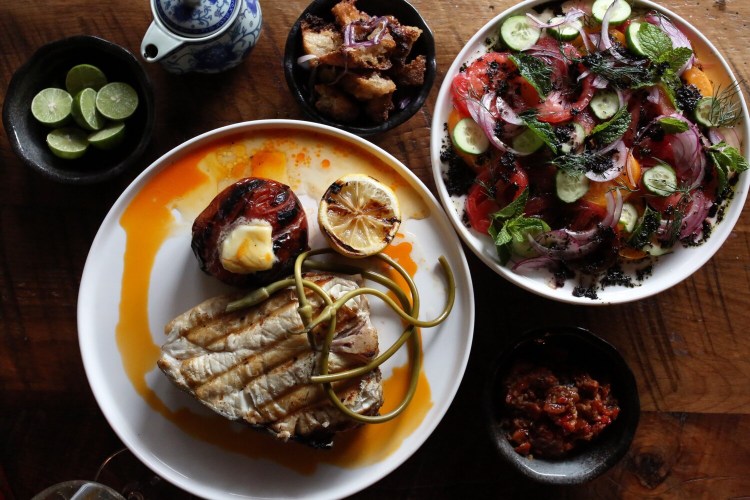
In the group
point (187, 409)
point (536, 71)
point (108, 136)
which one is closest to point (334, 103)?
point (536, 71)

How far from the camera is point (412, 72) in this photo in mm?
2719

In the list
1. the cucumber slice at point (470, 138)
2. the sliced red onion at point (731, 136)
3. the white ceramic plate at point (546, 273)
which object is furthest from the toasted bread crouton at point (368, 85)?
the sliced red onion at point (731, 136)

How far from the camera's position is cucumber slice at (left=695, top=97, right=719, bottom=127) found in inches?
106

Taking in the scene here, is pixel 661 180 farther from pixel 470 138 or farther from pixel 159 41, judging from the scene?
pixel 159 41

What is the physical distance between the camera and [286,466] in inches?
105

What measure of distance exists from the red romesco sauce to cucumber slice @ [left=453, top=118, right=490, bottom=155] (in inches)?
38.7

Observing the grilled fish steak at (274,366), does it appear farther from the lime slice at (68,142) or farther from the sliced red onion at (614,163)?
the sliced red onion at (614,163)

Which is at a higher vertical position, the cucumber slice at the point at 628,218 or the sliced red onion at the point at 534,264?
the cucumber slice at the point at 628,218

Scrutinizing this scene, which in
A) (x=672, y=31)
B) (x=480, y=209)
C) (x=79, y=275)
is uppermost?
(x=672, y=31)

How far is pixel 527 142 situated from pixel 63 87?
204cm

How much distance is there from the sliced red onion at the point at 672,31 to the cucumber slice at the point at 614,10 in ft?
0.33

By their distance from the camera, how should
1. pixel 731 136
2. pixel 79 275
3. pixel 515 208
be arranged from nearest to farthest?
pixel 515 208 → pixel 731 136 → pixel 79 275

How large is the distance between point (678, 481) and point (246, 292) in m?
2.20

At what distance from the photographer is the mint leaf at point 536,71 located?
2572mm
